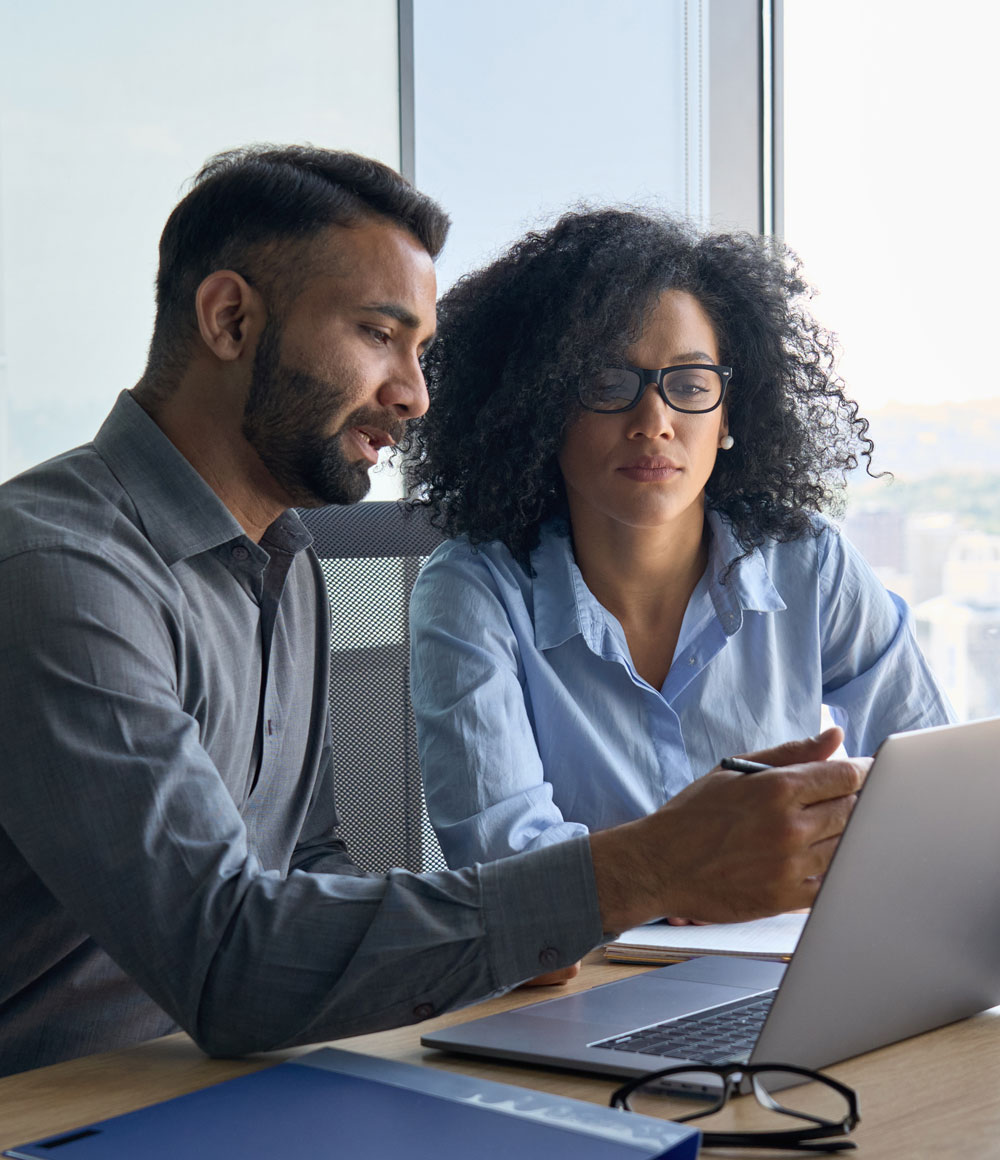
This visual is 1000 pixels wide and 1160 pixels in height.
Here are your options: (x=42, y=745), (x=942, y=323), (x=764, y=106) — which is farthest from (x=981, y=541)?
(x=42, y=745)

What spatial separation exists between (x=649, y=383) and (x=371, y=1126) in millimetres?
1086

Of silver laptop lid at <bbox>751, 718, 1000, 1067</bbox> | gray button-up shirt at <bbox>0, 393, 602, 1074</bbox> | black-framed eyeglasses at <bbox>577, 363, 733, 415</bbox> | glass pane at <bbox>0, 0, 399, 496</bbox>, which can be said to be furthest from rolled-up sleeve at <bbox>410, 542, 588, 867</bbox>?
glass pane at <bbox>0, 0, 399, 496</bbox>

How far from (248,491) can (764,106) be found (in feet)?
6.75

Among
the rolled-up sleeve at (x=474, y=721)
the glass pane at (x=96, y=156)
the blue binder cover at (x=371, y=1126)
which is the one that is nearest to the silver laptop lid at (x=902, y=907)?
the blue binder cover at (x=371, y=1126)

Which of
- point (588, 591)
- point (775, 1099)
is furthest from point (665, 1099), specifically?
point (588, 591)

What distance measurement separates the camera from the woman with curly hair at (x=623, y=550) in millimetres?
1521

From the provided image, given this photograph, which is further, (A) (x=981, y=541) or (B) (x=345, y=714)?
(A) (x=981, y=541)

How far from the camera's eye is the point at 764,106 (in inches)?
116

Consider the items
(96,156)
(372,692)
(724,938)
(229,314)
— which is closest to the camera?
(724,938)

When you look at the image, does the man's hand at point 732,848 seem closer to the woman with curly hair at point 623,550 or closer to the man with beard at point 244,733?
the man with beard at point 244,733

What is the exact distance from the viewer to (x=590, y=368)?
165 cm

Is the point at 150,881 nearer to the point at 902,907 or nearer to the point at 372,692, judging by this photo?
the point at 902,907

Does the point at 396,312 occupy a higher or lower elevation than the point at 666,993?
higher

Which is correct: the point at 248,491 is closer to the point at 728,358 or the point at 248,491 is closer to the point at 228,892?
the point at 228,892
